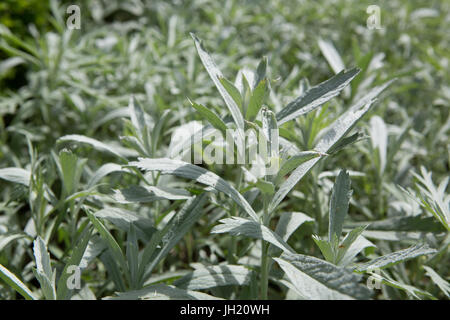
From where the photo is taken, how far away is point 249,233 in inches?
35.1

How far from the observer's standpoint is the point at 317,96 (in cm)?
105

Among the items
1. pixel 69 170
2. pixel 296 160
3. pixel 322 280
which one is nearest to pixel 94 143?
pixel 69 170

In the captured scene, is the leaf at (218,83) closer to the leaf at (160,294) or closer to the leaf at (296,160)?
the leaf at (296,160)

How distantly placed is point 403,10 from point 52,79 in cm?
203

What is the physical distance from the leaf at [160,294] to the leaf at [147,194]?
0.67 feet

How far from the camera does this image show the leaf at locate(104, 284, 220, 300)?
937mm

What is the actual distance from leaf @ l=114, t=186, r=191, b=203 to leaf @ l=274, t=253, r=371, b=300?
318 mm

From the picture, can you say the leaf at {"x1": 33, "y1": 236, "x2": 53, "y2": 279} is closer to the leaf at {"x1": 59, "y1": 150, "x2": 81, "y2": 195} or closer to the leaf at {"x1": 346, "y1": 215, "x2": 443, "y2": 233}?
the leaf at {"x1": 59, "y1": 150, "x2": 81, "y2": 195}

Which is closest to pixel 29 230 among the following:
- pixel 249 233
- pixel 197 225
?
pixel 197 225

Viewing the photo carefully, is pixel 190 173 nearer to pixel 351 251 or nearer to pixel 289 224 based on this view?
pixel 289 224

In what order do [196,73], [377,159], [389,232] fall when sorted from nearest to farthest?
1. [389,232]
2. [377,159]
3. [196,73]

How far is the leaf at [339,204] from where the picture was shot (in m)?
0.97

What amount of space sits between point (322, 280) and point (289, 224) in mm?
289
